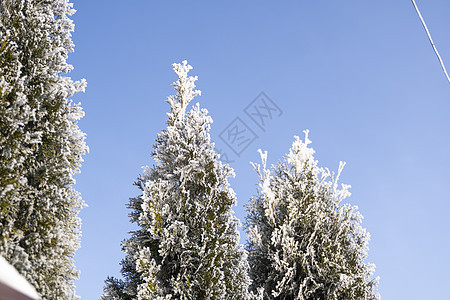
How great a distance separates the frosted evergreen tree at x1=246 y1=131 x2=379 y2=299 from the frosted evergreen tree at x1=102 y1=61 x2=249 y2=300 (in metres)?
2.54

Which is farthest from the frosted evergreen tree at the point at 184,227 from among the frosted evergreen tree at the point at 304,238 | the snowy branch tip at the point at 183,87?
the frosted evergreen tree at the point at 304,238

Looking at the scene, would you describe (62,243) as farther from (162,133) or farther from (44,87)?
(162,133)

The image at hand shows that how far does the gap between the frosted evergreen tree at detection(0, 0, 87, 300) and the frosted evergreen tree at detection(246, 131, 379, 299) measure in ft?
16.2

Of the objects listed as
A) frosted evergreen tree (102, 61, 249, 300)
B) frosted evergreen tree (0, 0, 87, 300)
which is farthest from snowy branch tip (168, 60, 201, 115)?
frosted evergreen tree (0, 0, 87, 300)

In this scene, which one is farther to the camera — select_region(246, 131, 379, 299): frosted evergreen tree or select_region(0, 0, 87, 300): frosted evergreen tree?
select_region(246, 131, 379, 299): frosted evergreen tree

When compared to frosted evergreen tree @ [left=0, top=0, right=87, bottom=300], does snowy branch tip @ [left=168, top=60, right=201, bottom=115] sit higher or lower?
higher

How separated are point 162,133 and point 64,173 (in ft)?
7.68

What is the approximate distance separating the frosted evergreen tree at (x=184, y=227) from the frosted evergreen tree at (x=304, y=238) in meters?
2.54

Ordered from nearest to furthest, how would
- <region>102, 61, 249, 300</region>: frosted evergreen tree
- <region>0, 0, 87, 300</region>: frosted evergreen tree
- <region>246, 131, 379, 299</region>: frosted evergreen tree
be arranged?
<region>0, 0, 87, 300</region>: frosted evergreen tree < <region>102, 61, 249, 300</region>: frosted evergreen tree < <region>246, 131, 379, 299</region>: frosted evergreen tree

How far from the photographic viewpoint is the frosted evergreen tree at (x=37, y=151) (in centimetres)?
493

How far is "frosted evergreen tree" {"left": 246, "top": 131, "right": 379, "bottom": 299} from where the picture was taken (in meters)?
9.04

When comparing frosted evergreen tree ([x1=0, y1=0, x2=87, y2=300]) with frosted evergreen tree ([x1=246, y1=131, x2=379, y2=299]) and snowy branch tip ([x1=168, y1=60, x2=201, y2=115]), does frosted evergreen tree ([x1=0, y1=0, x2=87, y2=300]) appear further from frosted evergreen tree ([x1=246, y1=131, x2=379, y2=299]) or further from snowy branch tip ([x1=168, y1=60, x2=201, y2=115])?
frosted evergreen tree ([x1=246, y1=131, x2=379, y2=299])

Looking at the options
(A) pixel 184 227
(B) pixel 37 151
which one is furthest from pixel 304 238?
(B) pixel 37 151

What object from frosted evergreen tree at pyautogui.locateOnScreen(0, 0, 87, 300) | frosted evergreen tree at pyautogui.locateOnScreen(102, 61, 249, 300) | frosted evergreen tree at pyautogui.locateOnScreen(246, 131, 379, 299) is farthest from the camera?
frosted evergreen tree at pyautogui.locateOnScreen(246, 131, 379, 299)
